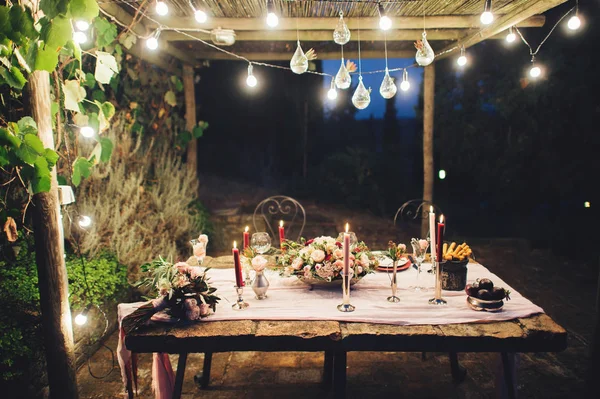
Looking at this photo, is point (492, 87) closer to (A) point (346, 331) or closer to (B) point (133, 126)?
(B) point (133, 126)

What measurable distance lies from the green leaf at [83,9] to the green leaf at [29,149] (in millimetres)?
619

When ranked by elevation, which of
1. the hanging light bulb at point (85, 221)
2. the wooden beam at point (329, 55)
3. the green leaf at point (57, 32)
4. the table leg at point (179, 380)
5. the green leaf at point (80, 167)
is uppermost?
the wooden beam at point (329, 55)

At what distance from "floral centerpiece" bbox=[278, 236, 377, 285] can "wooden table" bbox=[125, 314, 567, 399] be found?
1.15ft

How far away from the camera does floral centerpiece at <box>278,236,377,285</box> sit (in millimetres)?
2137

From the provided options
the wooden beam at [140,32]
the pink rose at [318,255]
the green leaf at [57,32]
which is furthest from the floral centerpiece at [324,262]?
the wooden beam at [140,32]

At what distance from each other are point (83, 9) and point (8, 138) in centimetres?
71

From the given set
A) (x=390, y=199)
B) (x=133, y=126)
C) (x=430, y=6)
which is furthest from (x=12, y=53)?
(x=390, y=199)

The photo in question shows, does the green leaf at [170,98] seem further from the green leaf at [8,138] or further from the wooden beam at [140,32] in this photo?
the green leaf at [8,138]

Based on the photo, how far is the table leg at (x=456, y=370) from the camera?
104 inches

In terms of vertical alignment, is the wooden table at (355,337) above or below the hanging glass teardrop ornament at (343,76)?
below

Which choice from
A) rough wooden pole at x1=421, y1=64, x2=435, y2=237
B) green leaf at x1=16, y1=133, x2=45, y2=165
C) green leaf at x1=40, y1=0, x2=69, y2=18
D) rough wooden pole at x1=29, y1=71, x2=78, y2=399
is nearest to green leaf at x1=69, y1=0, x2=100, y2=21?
green leaf at x1=40, y1=0, x2=69, y2=18

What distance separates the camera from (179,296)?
1.92 meters

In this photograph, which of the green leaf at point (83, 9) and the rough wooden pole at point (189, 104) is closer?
the green leaf at point (83, 9)

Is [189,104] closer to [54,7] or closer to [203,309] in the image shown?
[54,7]
